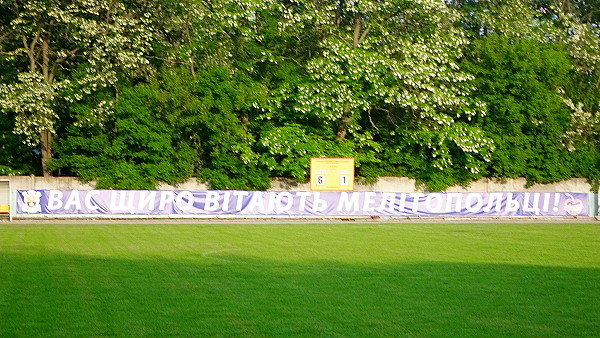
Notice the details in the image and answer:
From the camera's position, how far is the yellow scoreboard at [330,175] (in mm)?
39188

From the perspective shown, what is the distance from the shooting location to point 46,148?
149 feet

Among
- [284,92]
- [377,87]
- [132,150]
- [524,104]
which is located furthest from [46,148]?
[524,104]

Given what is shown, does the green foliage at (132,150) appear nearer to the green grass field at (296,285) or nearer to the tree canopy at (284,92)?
the tree canopy at (284,92)

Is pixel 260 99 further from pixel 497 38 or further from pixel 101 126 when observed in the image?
pixel 497 38

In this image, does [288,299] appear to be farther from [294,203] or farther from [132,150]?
[132,150]

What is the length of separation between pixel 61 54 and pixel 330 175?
54.2 ft

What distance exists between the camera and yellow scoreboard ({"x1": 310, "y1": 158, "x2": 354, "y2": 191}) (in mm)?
39188

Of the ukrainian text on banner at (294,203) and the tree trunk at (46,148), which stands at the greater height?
the tree trunk at (46,148)

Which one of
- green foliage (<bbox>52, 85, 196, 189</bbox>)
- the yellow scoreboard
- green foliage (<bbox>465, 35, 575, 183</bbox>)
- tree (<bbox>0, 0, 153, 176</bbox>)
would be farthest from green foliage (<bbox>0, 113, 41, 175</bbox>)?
green foliage (<bbox>465, 35, 575, 183</bbox>)

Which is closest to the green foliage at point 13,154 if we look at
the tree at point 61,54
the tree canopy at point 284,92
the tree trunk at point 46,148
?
the tree canopy at point 284,92

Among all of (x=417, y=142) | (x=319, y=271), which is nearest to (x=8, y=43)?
(x=417, y=142)

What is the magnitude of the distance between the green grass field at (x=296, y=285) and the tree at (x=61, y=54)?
1530cm

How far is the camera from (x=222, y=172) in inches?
1777

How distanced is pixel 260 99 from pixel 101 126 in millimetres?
9081
